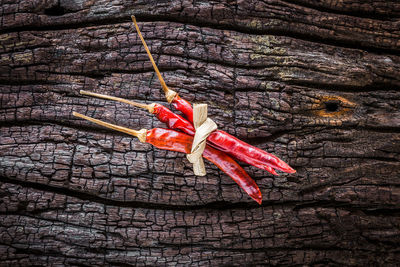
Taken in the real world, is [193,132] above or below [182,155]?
above

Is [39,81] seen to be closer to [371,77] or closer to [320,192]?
[320,192]

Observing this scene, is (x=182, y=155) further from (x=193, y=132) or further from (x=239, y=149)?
(x=239, y=149)

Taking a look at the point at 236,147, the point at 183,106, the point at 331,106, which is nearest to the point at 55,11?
the point at 183,106

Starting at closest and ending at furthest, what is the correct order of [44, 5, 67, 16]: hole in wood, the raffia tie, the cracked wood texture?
the raffia tie
the cracked wood texture
[44, 5, 67, 16]: hole in wood

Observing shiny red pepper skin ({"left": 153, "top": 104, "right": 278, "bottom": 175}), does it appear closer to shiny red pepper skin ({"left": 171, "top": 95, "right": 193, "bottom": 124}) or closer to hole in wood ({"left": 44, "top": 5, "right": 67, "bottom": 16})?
shiny red pepper skin ({"left": 171, "top": 95, "right": 193, "bottom": 124})

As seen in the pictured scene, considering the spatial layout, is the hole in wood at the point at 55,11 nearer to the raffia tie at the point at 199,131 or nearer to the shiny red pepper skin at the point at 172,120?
the shiny red pepper skin at the point at 172,120

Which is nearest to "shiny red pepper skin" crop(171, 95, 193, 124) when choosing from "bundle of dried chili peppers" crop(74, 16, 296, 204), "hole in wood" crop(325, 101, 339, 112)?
"bundle of dried chili peppers" crop(74, 16, 296, 204)

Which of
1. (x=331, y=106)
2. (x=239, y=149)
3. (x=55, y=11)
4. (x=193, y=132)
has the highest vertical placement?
(x=55, y=11)
